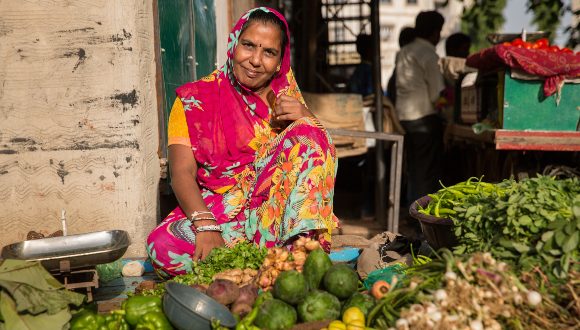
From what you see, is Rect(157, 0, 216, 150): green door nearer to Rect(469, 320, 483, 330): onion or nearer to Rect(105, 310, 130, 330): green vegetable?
Rect(105, 310, 130, 330): green vegetable

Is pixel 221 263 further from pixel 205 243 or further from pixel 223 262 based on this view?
pixel 205 243

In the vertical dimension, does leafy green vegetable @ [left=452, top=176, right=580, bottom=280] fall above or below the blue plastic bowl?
above

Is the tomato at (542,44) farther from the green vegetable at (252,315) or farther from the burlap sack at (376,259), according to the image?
the green vegetable at (252,315)

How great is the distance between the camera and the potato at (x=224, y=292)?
8.56ft

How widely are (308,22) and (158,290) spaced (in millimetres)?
8006

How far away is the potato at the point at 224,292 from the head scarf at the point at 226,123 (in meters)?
1.15

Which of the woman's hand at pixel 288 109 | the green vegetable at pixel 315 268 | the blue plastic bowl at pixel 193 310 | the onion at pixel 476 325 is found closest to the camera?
the onion at pixel 476 325

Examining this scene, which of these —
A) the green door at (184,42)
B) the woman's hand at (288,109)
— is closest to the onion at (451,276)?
the woman's hand at (288,109)

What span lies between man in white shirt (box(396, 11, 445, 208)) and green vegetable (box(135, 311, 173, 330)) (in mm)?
5230

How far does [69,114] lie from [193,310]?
6.97ft

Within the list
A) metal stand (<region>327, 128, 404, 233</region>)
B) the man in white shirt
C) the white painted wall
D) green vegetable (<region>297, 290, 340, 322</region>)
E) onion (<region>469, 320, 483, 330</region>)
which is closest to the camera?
onion (<region>469, 320, 483, 330</region>)

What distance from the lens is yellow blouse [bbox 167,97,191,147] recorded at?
12.0ft

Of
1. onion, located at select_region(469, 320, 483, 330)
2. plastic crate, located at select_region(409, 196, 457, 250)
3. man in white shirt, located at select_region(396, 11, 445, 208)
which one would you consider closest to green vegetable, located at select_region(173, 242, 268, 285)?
plastic crate, located at select_region(409, 196, 457, 250)

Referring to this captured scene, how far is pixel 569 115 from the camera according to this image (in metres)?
5.34
